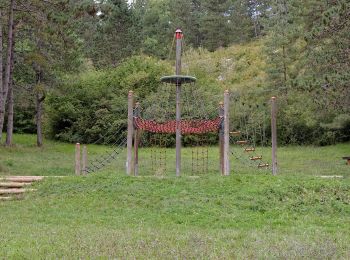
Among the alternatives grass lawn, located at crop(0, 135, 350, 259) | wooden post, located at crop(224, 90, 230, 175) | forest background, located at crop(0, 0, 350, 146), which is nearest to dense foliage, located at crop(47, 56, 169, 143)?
forest background, located at crop(0, 0, 350, 146)

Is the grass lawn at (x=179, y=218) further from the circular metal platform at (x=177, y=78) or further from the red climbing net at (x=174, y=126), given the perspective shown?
the circular metal platform at (x=177, y=78)

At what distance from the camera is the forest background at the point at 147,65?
65.2 feet

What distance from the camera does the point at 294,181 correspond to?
13016 mm

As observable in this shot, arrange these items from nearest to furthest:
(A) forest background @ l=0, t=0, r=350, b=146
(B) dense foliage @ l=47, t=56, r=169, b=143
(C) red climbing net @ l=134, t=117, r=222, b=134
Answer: (C) red climbing net @ l=134, t=117, r=222, b=134, (A) forest background @ l=0, t=0, r=350, b=146, (B) dense foliage @ l=47, t=56, r=169, b=143

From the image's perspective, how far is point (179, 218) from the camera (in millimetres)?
10547

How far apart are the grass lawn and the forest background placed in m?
6.67

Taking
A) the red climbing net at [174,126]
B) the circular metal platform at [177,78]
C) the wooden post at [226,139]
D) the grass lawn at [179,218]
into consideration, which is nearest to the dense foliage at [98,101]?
the red climbing net at [174,126]

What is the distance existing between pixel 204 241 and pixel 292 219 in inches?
136

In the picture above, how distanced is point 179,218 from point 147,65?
1004 inches

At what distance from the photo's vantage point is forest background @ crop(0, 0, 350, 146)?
19859 mm

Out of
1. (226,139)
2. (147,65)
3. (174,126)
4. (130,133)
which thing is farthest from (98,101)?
(226,139)

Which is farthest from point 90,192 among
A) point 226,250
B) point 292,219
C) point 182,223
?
point 226,250

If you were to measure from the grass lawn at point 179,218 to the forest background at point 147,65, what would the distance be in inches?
263

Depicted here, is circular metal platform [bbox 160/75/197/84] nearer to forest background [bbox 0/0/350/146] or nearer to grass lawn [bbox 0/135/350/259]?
grass lawn [bbox 0/135/350/259]
